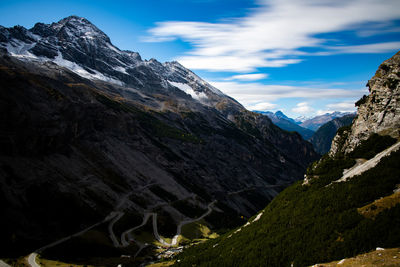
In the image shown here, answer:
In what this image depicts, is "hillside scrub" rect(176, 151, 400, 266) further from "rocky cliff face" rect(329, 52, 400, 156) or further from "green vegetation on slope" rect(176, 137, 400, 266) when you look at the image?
"rocky cliff face" rect(329, 52, 400, 156)

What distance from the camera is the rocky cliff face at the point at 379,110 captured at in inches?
2280

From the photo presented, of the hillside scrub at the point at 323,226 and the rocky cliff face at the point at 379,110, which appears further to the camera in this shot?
the rocky cliff face at the point at 379,110

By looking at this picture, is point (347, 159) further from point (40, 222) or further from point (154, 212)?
point (154, 212)

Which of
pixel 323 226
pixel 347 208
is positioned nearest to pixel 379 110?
pixel 347 208

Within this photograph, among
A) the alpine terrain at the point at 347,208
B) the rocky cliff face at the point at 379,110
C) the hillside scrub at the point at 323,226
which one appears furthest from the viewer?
the rocky cliff face at the point at 379,110

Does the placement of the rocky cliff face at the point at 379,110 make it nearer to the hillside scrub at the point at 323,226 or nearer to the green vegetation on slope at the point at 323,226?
the green vegetation on slope at the point at 323,226

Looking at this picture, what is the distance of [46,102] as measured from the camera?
18525 cm

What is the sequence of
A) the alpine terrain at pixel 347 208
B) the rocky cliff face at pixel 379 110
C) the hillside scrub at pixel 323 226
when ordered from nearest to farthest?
the alpine terrain at pixel 347 208
the hillside scrub at pixel 323 226
the rocky cliff face at pixel 379 110

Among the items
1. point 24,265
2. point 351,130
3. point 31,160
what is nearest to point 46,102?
point 31,160

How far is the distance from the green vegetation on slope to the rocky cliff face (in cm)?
664

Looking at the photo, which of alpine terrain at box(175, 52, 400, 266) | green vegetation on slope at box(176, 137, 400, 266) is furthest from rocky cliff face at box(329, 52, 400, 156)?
green vegetation on slope at box(176, 137, 400, 266)

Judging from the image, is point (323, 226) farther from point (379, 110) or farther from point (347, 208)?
point (379, 110)

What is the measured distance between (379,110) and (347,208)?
27324mm

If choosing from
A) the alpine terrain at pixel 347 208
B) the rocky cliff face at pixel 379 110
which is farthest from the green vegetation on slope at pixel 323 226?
the rocky cliff face at pixel 379 110
